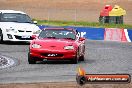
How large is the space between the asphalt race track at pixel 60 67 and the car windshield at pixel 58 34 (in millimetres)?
972

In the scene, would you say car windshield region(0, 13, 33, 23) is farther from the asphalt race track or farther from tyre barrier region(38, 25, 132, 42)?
tyre barrier region(38, 25, 132, 42)

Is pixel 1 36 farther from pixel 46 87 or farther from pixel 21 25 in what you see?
pixel 46 87

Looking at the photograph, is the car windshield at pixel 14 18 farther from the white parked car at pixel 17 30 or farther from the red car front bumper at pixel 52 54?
the red car front bumper at pixel 52 54

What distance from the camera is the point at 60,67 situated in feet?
60.1

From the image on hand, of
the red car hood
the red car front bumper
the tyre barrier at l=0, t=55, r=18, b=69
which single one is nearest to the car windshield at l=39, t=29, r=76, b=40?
the red car hood

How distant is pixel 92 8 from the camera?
2539 inches

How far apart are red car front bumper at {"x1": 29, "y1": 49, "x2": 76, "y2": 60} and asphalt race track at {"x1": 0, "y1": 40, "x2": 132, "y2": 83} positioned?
216mm

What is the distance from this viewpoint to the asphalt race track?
50.3ft

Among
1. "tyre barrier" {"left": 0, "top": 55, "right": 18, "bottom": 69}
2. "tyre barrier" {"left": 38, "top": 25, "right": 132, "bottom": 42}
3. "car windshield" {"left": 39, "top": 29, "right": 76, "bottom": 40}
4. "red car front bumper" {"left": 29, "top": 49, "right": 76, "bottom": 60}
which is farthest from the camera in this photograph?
"tyre barrier" {"left": 38, "top": 25, "right": 132, "bottom": 42}

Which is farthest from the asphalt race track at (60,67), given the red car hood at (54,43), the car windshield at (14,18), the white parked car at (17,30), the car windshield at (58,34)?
the car windshield at (14,18)

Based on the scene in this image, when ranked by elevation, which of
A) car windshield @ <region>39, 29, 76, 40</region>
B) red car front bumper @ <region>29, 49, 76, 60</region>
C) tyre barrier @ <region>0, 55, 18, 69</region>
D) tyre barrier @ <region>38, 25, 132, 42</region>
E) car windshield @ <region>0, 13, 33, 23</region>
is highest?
car windshield @ <region>39, 29, 76, 40</region>

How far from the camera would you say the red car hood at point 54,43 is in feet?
64.0

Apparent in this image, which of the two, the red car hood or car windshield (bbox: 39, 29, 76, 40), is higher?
car windshield (bbox: 39, 29, 76, 40)

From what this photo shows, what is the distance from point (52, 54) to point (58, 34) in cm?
137
